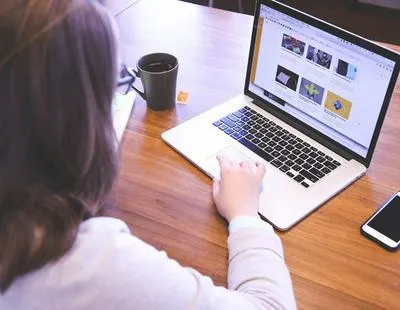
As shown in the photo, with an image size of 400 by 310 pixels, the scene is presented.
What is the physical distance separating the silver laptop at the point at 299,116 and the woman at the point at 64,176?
1.21 ft

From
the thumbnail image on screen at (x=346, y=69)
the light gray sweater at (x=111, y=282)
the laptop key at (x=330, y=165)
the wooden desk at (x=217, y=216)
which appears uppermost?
the thumbnail image on screen at (x=346, y=69)

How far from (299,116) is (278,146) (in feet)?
0.30

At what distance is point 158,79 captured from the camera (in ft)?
3.92

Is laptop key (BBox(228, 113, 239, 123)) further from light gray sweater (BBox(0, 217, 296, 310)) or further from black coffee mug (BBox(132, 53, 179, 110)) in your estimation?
light gray sweater (BBox(0, 217, 296, 310))

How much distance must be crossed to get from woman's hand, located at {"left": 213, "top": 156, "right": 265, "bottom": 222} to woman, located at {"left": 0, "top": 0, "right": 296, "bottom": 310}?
0.25 meters

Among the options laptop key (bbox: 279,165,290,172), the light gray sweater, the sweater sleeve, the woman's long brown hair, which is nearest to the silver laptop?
laptop key (bbox: 279,165,290,172)

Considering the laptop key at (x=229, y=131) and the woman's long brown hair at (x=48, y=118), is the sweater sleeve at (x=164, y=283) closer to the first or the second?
the woman's long brown hair at (x=48, y=118)

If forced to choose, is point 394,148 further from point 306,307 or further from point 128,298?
point 128,298

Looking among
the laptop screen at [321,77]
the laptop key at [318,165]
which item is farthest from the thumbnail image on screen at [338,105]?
the laptop key at [318,165]

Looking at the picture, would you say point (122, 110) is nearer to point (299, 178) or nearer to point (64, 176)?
point (299, 178)

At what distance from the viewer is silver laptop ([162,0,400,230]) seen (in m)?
0.97

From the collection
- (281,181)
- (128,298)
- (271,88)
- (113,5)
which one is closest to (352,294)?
(281,181)

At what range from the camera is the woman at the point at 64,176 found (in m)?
0.56

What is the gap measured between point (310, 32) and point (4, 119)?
2.22 feet
